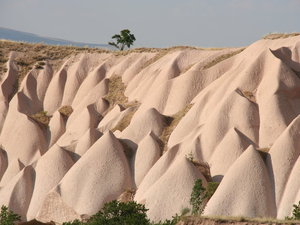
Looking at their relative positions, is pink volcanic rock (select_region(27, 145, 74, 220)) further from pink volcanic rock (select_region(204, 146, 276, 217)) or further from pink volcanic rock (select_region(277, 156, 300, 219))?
pink volcanic rock (select_region(277, 156, 300, 219))

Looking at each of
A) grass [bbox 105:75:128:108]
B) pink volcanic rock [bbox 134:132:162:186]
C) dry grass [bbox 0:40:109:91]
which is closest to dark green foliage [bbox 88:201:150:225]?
pink volcanic rock [bbox 134:132:162:186]

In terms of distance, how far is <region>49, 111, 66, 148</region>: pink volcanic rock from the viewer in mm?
70062

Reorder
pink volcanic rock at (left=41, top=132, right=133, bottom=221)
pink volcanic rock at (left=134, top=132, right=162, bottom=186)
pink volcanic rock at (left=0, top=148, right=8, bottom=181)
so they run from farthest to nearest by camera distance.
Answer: pink volcanic rock at (left=0, top=148, right=8, bottom=181) < pink volcanic rock at (left=134, top=132, right=162, bottom=186) < pink volcanic rock at (left=41, top=132, right=133, bottom=221)

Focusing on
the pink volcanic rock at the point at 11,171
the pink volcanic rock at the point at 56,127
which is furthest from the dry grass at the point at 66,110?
the pink volcanic rock at the point at 11,171

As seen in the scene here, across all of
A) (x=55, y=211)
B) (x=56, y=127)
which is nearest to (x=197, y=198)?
(x=55, y=211)

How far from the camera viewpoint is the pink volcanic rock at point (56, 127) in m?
70.1

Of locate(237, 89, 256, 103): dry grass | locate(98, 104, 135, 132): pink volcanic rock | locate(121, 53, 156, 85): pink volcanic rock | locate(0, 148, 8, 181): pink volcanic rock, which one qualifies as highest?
A: locate(237, 89, 256, 103): dry grass

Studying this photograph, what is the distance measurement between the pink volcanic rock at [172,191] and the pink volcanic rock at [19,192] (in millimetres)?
10563

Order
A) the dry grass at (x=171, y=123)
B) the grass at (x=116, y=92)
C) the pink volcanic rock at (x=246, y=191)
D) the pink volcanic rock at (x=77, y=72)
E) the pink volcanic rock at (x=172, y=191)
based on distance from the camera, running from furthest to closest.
Answer: 1. the pink volcanic rock at (x=77, y=72)
2. the grass at (x=116, y=92)
3. the dry grass at (x=171, y=123)
4. the pink volcanic rock at (x=172, y=191)
5. the pink volcanic rock at (x=246, y=191)

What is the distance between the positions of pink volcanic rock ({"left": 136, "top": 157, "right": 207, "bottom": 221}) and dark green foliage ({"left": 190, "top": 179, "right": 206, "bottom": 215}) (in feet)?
3.74

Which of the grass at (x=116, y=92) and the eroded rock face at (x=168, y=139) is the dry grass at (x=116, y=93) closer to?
the grass at (x=116, y=92)

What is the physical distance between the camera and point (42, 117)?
74.6m

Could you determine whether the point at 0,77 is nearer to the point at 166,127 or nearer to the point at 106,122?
the point at 106,122

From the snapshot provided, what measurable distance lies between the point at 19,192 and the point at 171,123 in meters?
11.3
